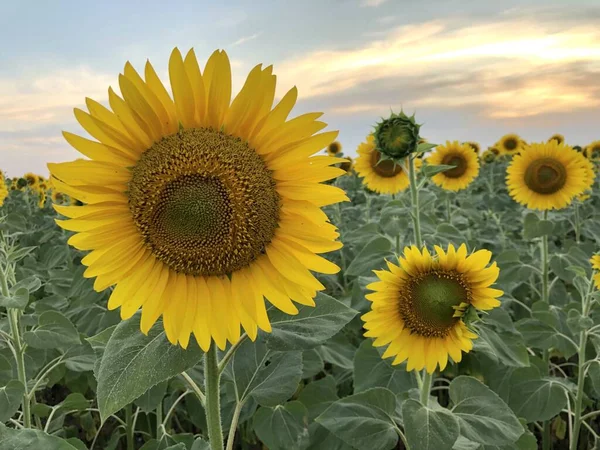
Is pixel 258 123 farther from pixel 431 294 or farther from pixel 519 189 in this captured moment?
pixel 519 189

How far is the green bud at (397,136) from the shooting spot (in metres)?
3.03

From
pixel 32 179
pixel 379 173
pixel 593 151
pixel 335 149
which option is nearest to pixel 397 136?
pixel 379 173

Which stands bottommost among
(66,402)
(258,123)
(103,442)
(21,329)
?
(103,442)

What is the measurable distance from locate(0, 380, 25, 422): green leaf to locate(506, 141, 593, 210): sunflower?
3.94 metres

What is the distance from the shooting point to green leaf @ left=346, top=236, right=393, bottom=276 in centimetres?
306

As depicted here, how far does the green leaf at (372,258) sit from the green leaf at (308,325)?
1.48 m

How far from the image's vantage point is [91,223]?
1.37m

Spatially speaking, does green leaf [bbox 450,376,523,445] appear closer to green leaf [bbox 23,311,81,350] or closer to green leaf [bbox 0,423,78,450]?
green leaf [bbox 0,423,78,450]

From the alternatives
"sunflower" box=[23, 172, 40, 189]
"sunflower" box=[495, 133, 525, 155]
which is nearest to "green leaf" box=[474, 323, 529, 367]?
"sunflower" box=[495, 133, 525, 155]

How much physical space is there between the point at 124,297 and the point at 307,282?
17.5 inches

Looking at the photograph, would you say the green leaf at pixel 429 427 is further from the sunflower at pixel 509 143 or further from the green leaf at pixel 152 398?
the sunflower at pixel 509 143

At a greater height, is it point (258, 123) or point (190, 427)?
point (258, 123)

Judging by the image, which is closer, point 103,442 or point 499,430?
point 499,430

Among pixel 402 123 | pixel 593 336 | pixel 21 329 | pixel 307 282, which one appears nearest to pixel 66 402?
pixel 21 329
